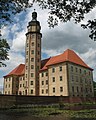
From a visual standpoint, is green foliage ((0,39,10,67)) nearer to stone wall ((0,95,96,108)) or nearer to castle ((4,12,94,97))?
stone wall ((0,95,96,108))

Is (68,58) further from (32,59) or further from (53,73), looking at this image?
(32,59)

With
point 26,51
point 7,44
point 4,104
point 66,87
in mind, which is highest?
point 26,51

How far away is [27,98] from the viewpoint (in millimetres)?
35438

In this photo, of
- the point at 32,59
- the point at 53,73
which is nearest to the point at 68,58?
the point at 53,73

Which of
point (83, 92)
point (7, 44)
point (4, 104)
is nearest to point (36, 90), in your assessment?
point (83, 92)

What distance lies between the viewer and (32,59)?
5784cm

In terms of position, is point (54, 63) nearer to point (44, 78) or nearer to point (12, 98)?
point (44, 78)

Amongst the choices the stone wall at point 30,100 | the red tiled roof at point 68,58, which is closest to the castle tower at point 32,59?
the red tiled roof at point 68,58

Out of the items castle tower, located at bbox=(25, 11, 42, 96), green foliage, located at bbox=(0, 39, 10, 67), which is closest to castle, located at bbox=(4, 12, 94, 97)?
castle tower, located at bbox=(25, 11, 42, 96)

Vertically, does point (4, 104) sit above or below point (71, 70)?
below

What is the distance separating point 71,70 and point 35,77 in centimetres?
1213

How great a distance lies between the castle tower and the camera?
56.6m

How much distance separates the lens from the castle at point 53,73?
5109 cm

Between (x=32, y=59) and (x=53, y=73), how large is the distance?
8648mm
